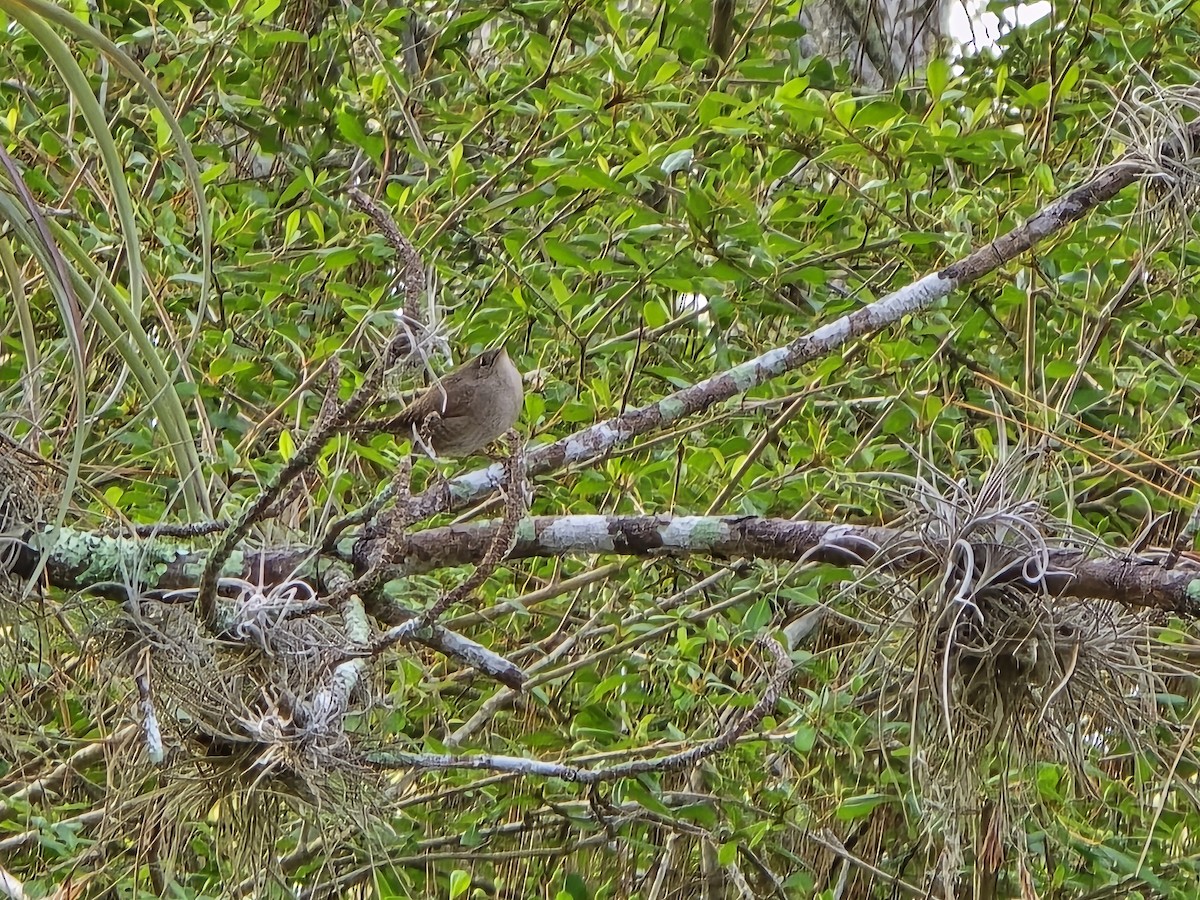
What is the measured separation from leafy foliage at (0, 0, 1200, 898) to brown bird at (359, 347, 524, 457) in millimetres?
229

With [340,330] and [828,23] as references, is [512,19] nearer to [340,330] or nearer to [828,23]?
[340,330]

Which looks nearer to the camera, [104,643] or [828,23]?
[104,643]

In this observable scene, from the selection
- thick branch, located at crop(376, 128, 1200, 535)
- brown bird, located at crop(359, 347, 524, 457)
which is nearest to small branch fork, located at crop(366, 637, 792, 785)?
thick branch, located at crop(376, 128, 1200, 535)

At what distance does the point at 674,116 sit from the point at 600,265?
440 millimetres

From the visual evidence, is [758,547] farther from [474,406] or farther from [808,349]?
[474,406]

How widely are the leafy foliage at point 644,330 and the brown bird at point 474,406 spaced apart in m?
0.23

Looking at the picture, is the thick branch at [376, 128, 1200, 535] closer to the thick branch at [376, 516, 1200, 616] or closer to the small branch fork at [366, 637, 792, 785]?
the thick branch at [376, 516, 1200, 616]

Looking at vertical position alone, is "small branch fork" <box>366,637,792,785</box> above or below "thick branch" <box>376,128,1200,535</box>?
below

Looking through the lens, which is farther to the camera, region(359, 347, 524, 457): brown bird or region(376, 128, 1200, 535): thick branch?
region(359, 347, 524, 457): brown bird

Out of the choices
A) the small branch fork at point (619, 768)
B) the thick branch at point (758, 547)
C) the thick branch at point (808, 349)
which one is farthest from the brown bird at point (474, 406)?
the small branch fork at point (619, 768)

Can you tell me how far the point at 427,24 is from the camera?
11.9ft

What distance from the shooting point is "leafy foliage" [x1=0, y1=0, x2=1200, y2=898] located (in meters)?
2.48

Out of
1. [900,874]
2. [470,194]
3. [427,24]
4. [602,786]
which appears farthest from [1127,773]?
[427,24]

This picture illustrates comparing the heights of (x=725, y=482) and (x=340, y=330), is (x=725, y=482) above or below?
below
